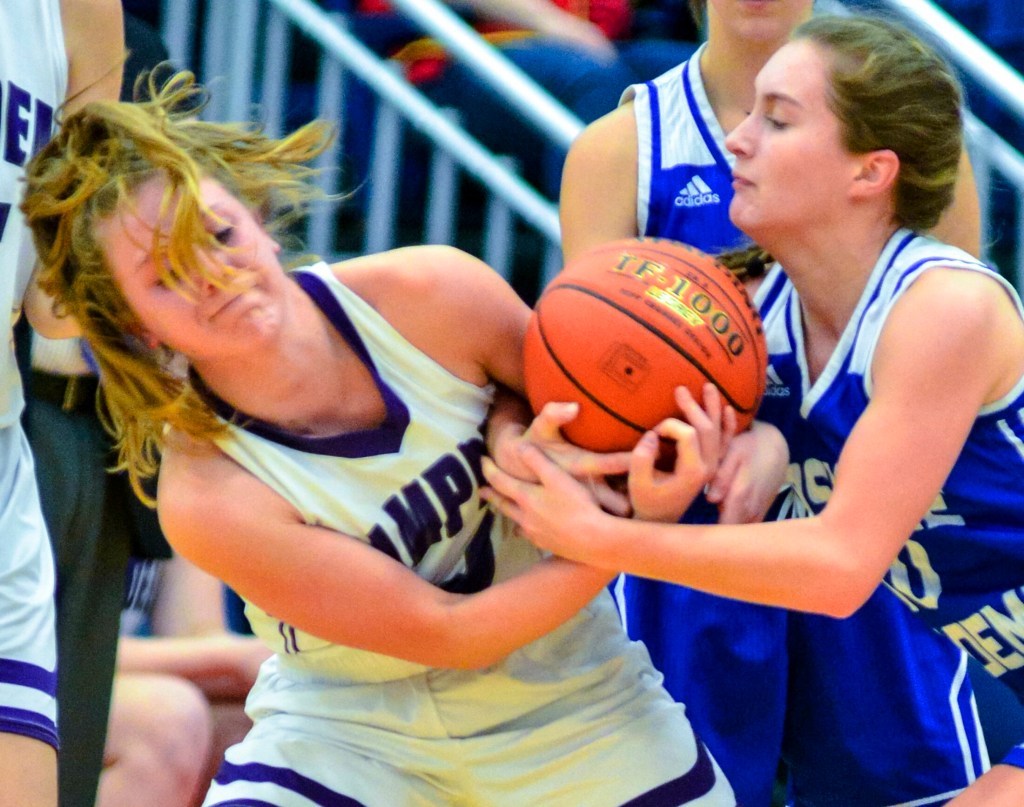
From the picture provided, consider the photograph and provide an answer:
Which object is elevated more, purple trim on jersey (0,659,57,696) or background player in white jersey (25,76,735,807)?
background player in white jersey (25,76,735,807)

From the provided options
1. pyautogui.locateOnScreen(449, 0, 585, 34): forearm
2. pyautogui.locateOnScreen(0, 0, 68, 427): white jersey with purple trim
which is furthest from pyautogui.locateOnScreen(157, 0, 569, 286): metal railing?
pyautogui.locateOnScreen(0, 0, 68, 427): white jersey with purple trim

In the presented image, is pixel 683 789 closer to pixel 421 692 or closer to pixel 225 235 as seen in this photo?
pixel 421 692

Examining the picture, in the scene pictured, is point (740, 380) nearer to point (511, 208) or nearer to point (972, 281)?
point (972, 281)

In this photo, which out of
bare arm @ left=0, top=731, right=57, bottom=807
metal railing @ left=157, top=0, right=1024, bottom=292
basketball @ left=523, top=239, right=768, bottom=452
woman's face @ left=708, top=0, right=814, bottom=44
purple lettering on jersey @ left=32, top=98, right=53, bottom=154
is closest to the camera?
basketball @ left=523, top=239, right=768, bottom=452

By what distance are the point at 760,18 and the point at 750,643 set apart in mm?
1107

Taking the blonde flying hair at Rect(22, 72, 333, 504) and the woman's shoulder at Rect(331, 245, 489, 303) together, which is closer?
the blonde flying hair at Rect(22, 72, 333, 504)

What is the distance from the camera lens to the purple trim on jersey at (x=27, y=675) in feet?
8.24

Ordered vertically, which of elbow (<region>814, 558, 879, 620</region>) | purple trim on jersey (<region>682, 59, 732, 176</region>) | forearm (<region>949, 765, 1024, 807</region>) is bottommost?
forearm (<region>949, 765, 1024, 807</region>)

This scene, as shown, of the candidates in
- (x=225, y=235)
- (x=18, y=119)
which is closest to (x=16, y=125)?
(x=18, y=119)

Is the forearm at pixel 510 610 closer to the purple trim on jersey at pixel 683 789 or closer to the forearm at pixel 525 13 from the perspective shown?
the purple trim on jersey at pixel 683 789

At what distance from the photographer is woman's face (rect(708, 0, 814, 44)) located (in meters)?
2.80

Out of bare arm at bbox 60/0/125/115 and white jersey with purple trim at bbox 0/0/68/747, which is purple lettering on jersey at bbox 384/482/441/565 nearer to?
white jersey with purple trim at bbox 0/0/68/747

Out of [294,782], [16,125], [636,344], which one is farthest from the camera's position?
[16,125]

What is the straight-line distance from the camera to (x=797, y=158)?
2.39 meters
